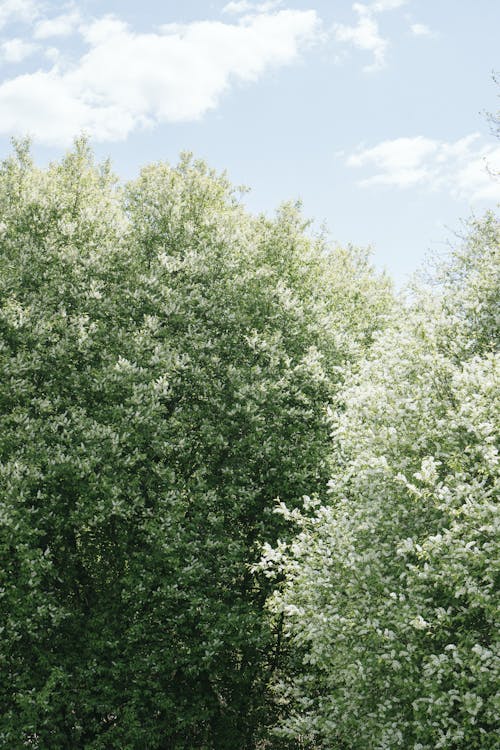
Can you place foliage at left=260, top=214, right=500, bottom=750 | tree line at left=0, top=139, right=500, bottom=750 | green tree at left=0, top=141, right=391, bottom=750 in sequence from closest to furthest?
foliage at left=260, top=214, right=500, bottom=750, tree line at left=0, top=139, right=500, bottom=750, green tree at left=0, top=141, right=391, bottom=750

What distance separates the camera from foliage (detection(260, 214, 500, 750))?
12.1 meters

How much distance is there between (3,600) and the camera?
60.1ft

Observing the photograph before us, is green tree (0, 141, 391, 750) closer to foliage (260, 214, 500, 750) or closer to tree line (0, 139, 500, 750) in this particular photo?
tree line (0, 139, 500, 750)

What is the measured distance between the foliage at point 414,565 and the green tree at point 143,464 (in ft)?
14.2

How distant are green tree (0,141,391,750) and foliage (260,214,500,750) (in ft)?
14.2

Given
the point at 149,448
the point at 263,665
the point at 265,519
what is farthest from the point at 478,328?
the point at 263,665

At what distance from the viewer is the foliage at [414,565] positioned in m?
12.1

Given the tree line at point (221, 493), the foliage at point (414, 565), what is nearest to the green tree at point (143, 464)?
the tree line at point (221, 493)

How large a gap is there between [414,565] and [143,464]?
9875 mm

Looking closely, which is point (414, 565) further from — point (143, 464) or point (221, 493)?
point (143, 464)

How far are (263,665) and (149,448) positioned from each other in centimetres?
900

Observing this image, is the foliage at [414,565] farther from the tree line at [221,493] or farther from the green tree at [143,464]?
the green tree at [143,464]

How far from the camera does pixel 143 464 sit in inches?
835

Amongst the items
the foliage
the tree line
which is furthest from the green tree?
the foliage
